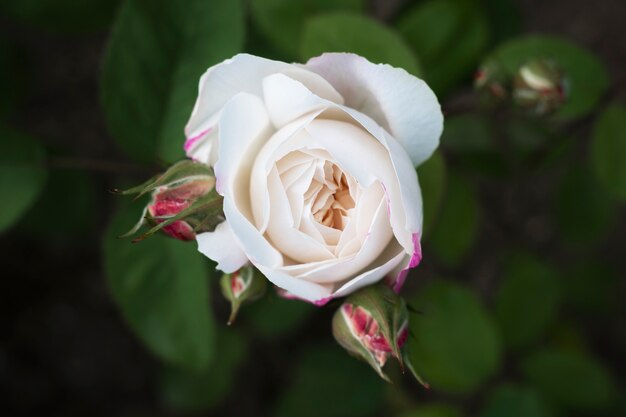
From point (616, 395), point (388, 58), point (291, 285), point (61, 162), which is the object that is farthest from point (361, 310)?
point (616, 395)

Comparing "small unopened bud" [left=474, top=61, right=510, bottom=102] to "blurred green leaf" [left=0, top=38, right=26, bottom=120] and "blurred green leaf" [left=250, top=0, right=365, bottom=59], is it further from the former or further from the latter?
"blurred green leaf" [left=0, top=38, right=26, bottom=120]

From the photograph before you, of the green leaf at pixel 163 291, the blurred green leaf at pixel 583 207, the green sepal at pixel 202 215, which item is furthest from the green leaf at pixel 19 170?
the blurred green leaf at pixel 583 207

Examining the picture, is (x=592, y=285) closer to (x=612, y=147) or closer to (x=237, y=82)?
(x=612, y=147)

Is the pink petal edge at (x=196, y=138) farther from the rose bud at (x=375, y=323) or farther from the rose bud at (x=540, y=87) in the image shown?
the rose bud at (x=540, y=87)

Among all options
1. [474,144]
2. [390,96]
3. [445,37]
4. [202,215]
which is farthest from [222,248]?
[474,144]

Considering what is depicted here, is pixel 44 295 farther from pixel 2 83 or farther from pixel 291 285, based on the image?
pixel 291 285

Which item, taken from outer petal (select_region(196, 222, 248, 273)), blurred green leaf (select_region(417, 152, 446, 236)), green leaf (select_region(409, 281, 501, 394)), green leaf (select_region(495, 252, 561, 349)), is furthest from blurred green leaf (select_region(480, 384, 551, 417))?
outer petal (select_region(196, 222, 248, 273))
